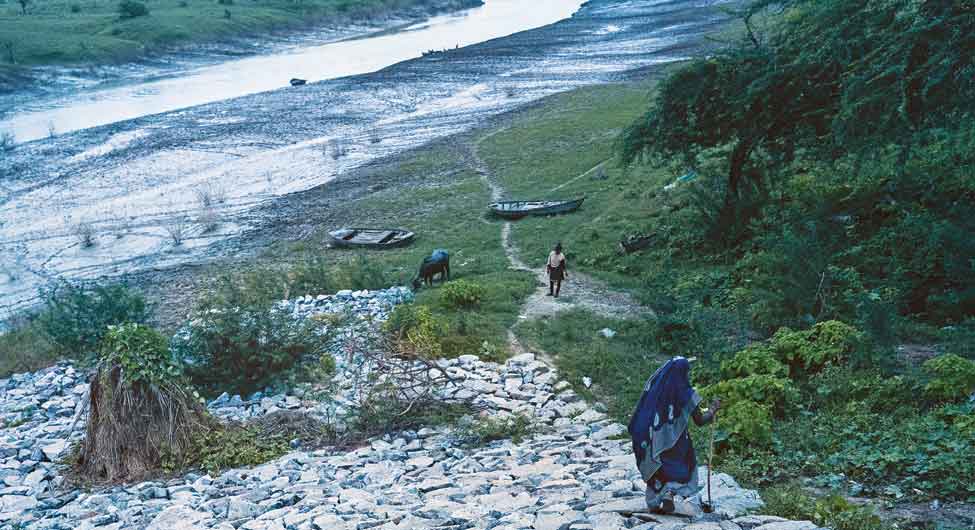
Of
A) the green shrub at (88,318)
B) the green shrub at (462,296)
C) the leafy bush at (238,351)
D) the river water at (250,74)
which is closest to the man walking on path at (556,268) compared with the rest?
the green shrub at (462,296)

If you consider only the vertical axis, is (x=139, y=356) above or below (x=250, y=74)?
below

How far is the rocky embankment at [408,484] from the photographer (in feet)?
29.9

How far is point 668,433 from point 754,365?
4833 millimetres

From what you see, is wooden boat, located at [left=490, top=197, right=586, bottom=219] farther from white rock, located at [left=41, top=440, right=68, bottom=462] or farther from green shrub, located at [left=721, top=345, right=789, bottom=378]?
white rock, located at [left=41, top=440, right=68, bottom=462]

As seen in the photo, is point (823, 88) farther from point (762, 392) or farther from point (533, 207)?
point (762, 392)

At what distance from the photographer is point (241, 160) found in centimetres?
4131

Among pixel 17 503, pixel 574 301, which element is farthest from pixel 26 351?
pixel 574 301

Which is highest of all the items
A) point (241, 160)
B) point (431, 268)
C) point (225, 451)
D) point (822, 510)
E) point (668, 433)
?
point (668, 433)

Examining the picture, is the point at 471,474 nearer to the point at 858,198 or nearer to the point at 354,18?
the point at 858,198

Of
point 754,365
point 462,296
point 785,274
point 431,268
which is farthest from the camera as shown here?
point 431,268

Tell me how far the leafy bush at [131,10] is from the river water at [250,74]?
11.5m

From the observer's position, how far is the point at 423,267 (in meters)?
22.1

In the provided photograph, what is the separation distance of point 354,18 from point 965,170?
8282 cm

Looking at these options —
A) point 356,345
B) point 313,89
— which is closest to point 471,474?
point 356,345
